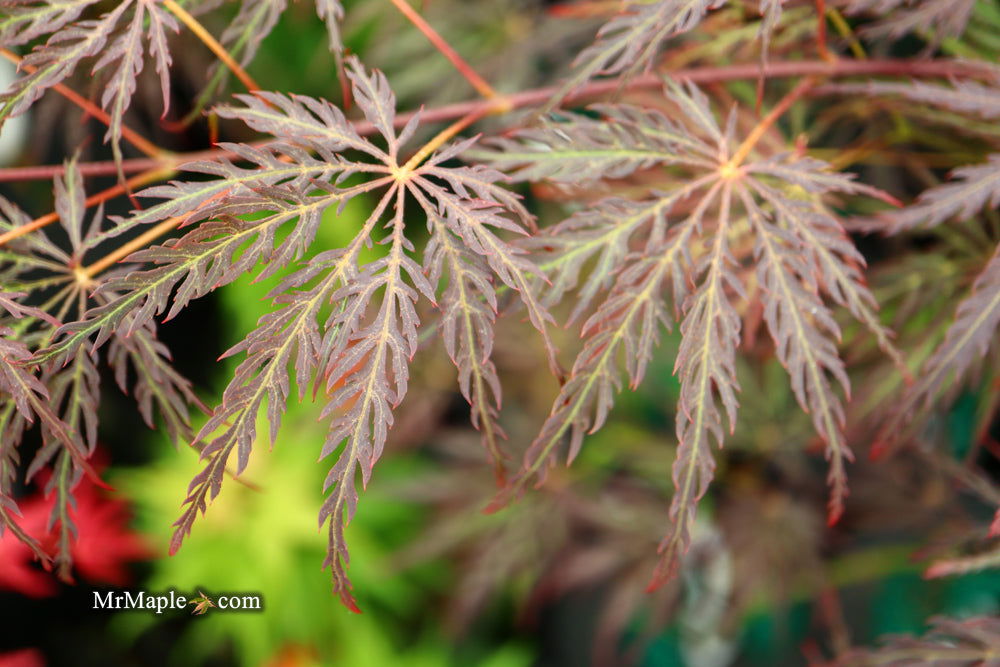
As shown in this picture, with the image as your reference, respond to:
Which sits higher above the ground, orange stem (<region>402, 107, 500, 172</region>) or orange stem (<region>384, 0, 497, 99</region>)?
orange stem (<region>384, 0, 497, 99</region>)

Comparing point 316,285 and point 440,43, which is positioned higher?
point 440,43

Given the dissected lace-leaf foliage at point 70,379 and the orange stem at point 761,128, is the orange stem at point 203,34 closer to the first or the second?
the dissected lace-leaf foliage at point 70,379

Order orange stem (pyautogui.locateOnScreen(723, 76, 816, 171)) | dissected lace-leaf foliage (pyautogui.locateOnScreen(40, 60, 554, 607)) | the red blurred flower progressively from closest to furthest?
dissected lace-leaf foliage (pyautogui.locateOnScreen(40, 60, 554, 607)) → orange stem (pyautogui.locateOnScreen(723, 76, 816, 171)) → the red blurred flower

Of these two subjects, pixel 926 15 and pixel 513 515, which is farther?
pixel 513 515

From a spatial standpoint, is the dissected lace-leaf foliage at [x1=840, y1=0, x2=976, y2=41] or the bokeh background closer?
the dissected lace-leaf foliage at [x1=840, y1=0, x2=976, y2=41]

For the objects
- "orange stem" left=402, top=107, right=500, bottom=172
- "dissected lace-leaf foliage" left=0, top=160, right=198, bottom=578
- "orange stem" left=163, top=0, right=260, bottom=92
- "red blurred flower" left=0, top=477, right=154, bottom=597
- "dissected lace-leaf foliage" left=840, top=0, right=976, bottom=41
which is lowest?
"red blurred flower" left=0, top=477, right=154, bottom=597

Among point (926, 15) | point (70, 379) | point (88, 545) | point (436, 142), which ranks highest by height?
point (926, 15)

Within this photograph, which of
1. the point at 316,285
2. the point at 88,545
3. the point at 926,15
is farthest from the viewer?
the point at 88,545

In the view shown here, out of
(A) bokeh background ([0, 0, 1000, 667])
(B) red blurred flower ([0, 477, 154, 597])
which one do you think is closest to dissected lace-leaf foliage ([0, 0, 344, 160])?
(A) bokeh background ([0, 0, 1000, 667])

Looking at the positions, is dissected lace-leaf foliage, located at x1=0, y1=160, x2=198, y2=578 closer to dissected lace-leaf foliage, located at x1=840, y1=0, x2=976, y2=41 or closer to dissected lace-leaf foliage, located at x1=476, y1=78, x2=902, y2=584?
dissected lace-leaf foliage, located at x1=476, y1=78, x2=902, y2=584

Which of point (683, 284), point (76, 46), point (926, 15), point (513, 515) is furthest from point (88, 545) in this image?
point (926, 15)

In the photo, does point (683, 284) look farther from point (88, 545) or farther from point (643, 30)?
point (88, 545)

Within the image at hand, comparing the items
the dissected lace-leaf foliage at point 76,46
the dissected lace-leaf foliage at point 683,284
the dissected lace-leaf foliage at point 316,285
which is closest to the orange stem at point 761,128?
the dissected lace-leaf foliage at point 683,284

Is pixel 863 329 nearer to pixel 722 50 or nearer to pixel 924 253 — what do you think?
pixel 924 253
